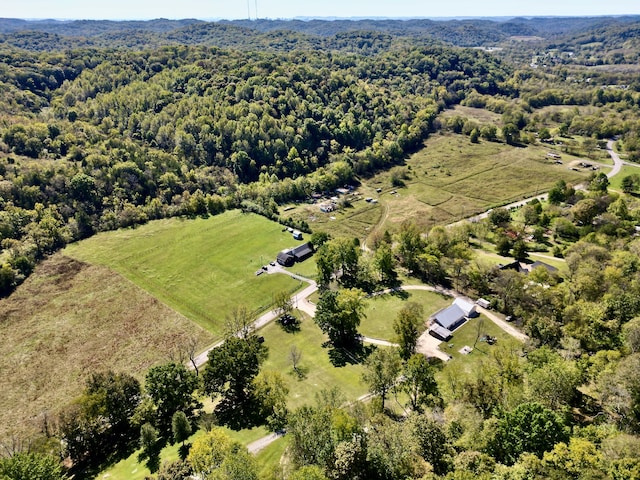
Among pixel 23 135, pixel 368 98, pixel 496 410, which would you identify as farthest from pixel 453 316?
pixel 368 98

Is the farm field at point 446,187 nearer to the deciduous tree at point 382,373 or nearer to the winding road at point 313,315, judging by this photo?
the winding road at point 313,315

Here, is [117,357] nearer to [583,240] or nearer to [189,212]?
[189,212]

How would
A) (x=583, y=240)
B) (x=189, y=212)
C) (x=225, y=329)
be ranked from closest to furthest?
1. (x=225, y=329)
2. (x=583, y=240)
3. (x=189, y=212)

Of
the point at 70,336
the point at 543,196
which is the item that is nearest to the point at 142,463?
the point at 70,336

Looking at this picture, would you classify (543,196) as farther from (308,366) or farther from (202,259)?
(202,259)

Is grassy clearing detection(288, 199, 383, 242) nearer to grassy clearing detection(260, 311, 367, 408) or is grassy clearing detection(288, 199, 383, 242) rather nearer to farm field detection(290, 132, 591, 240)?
farm field detection(290, 132, 591, 240)

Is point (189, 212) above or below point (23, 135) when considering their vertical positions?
below

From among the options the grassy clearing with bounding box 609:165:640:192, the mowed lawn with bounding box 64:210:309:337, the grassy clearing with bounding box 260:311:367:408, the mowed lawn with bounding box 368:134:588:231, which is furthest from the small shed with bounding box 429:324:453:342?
the grassy clearing with bounding box 609:165:640:192
